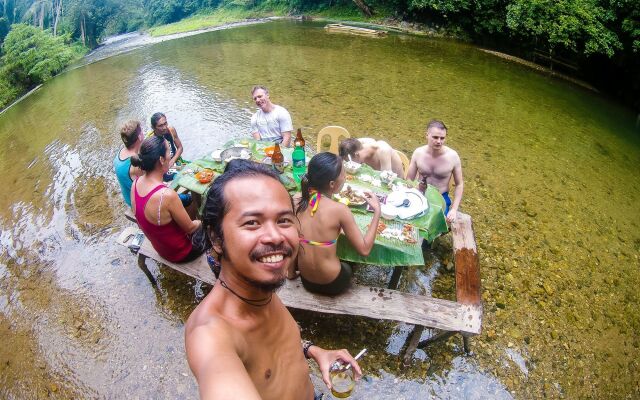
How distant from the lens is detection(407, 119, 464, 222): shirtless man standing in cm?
482

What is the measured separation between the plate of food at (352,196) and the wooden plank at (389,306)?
98 centimetres

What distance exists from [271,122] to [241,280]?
5.06 metres

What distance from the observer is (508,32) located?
15.6m

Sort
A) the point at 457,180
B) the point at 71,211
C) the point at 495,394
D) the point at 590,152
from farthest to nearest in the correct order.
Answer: the point at 590,152 → the point at 71,211 → the point at 457,180 → the point at 495,394

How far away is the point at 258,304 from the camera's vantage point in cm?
173

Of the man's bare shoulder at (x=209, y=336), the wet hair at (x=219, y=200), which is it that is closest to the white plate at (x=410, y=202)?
the wet hair at (x=219, y=200)

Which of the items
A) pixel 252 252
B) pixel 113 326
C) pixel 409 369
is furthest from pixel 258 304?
pixel 113 326

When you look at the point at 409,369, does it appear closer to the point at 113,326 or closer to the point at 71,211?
the point at 113,326

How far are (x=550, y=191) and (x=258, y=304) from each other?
6.91 meters

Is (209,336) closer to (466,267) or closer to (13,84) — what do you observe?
(466,267)

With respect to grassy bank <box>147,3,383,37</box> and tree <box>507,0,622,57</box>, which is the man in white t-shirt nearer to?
tree <box>507,0,622,57</box>

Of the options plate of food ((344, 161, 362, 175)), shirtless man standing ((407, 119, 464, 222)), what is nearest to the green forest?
shirtless man standing ((407, 119, 464, 222))

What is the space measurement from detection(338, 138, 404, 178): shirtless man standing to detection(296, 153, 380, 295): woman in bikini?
5.76ft

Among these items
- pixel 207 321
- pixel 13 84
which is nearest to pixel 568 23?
pixel 207 321
